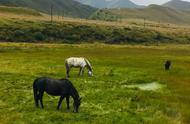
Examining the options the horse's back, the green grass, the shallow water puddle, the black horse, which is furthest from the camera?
the horse's back

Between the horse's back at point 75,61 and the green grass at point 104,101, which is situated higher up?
the horse's back at point 75,61

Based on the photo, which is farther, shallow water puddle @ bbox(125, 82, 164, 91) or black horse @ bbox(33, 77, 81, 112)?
shallow water puddle @ bbox(125, 82, 164, 91)

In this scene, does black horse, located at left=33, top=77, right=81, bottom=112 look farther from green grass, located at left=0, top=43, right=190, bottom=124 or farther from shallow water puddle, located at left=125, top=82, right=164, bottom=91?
shallow water puddle, located at left=125, top=82, right=164, bottom=91

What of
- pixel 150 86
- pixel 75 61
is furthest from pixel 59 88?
pixel 75 61

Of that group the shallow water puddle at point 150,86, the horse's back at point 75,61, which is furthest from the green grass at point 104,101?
the horse's back at point 75,61

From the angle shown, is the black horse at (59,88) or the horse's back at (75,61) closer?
the black horse at (59,88)

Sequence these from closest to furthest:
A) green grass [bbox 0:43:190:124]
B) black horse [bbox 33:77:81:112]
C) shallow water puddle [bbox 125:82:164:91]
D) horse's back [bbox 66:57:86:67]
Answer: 1. green grass [bbox 0:43:190:124]
2. black horse [bbox 33:77:81:112]
3. shallow water puddle [bbox 125:82:164:91]
4. horse's back [bbox 66:57:86:67]

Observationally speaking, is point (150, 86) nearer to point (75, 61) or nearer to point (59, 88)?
point (75, 61)

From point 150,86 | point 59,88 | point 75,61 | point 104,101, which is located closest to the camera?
point 59,88

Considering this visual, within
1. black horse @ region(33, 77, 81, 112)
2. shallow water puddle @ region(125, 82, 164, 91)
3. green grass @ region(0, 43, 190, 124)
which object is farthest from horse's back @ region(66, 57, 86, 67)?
black horse @ region(33, 77, 81, 112)

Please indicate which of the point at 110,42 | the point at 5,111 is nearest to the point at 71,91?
the point at 5,111

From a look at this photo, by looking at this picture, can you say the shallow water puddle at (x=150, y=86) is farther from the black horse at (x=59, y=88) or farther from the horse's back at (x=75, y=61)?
the black horse at (x=59, y=88)

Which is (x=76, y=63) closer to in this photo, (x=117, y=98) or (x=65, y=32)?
(x=117, y=98)

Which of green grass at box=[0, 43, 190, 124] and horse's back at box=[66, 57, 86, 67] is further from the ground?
horse's back at box=[66, 57, 86, 67]
